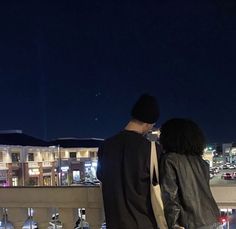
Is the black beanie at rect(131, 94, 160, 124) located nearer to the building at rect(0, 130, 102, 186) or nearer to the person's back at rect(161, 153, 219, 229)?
the person's back at rect(161, 153, 219, 229)

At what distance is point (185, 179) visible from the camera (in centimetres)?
311

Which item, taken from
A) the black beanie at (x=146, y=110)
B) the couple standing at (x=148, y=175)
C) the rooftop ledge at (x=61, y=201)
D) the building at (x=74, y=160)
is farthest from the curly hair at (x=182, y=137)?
the building at (x=74, y=160)

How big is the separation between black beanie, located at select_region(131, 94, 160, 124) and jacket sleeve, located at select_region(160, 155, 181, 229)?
33 cm

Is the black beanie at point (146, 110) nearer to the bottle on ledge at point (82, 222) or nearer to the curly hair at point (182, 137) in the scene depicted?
the curly hair at point (182, 137)

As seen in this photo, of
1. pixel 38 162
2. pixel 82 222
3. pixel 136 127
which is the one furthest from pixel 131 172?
pixel 38 162

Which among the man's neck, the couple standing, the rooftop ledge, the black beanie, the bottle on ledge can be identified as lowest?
the bottle on ledge

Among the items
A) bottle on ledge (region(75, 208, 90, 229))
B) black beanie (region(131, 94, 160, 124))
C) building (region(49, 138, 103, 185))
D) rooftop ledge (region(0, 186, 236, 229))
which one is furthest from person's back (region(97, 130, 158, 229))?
building (region(49, 138, 103, 185))

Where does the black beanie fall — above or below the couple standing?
above

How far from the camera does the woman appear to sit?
311 cm

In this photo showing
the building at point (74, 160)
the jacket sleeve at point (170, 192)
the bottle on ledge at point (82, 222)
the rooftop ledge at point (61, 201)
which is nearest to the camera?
the jacket sleeve at point (170, 192)

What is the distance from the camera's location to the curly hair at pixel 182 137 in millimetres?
3188

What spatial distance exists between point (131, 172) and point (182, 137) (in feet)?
1.37

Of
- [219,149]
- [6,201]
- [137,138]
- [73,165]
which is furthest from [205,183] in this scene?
[219,149]

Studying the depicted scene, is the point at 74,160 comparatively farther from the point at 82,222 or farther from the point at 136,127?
the point at 136,127
